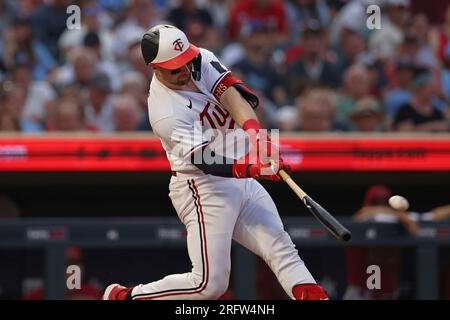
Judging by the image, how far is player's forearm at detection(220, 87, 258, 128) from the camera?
5438 mm

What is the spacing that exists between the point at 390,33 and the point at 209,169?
480 cm

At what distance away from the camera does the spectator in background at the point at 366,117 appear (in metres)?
8.16

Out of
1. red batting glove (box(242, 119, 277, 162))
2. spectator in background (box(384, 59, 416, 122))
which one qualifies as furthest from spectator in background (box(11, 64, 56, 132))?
red batting glove (box(242, 119, 277, 162))

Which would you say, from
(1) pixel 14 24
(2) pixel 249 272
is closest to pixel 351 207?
(2) pixel 249 272

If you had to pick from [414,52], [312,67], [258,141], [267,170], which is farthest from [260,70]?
[267,170]

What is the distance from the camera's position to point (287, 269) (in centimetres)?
555

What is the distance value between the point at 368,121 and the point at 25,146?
2.54m

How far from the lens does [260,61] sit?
9227 millimetres

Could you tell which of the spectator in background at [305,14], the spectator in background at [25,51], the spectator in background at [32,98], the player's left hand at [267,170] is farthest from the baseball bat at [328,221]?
the spectator in background at [305,14]

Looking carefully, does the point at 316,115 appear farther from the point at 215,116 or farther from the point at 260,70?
the point at 215,116

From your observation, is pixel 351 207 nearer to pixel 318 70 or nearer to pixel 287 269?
pixel 318 70

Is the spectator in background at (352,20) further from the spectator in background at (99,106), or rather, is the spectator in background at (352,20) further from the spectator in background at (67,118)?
the spectator in background at (67,118)

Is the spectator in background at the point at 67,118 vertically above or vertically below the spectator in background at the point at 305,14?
below

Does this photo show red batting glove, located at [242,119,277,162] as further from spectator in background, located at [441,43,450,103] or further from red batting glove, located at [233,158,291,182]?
spectator in background, located at [441,43,450,103]
